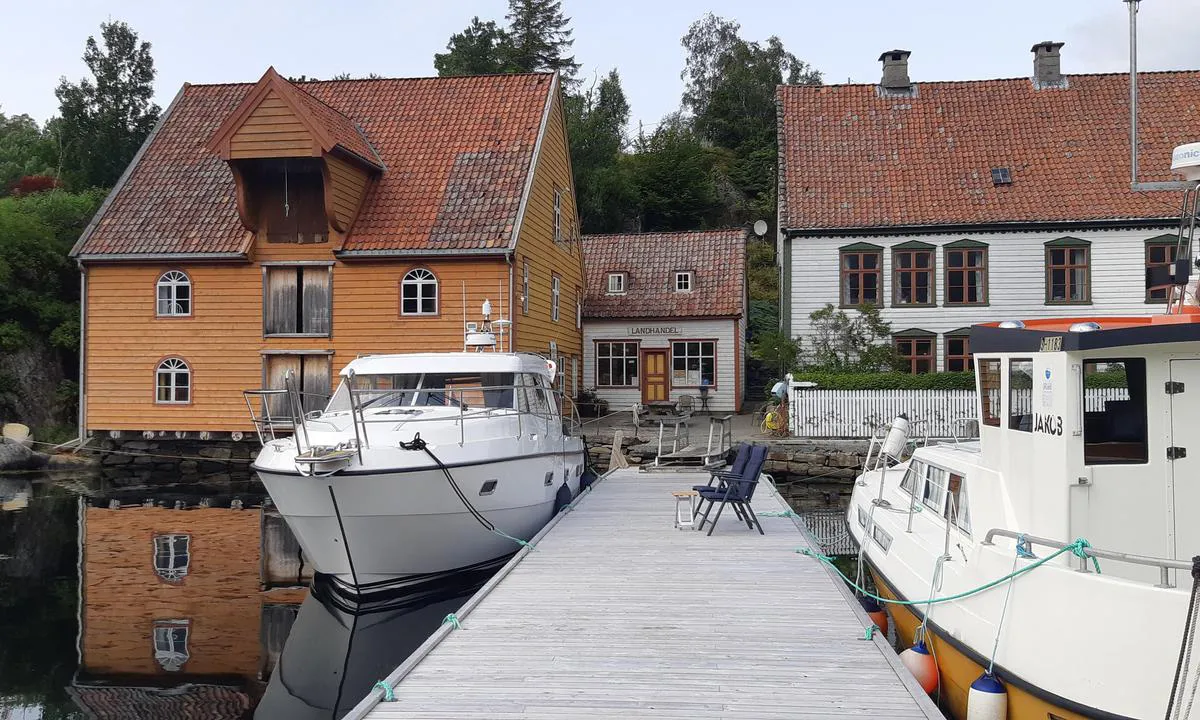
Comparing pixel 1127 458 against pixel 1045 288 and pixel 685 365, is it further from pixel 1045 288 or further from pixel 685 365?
pixel 685 365

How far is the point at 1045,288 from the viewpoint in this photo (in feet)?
83.9

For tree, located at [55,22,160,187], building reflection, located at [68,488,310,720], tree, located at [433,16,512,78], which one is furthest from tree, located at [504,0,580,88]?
building reflection, located at [68,488,310,720]

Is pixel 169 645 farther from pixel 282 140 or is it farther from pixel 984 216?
pixel 984 216

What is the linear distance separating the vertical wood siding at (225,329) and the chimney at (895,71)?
14.4 m

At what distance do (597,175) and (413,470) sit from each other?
122ft

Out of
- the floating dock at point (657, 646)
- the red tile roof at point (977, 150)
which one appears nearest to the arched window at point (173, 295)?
the red tile roof at point (977, 150)

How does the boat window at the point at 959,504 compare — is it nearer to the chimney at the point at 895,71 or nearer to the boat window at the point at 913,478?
the boat window at the point at 913,478

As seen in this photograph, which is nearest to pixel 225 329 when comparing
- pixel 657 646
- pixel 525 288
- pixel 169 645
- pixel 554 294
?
pixel 525 288

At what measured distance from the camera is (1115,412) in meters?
6.82

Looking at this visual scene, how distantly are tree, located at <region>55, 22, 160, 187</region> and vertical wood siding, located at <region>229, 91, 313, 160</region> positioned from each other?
22.1m

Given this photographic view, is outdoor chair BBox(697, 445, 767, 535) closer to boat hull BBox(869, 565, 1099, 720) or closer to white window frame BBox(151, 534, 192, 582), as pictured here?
boat hull BBox(869, 565, 1099, 720)

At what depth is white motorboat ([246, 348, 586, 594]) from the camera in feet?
34.9

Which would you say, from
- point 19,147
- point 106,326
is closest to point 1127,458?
point 106,326

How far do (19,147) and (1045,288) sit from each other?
47.1 m
